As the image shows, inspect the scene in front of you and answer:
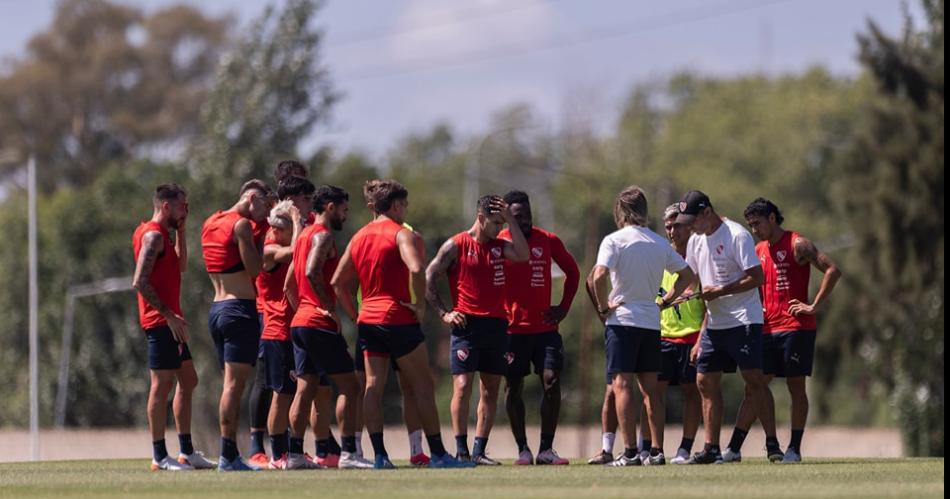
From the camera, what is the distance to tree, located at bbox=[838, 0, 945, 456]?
43438 mm

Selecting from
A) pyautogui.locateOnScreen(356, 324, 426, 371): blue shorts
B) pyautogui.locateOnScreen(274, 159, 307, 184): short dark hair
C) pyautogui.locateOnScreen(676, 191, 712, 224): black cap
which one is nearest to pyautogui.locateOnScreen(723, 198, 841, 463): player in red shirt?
pyautogui.locateOnScreen(676, 191, 712, 224): black cap

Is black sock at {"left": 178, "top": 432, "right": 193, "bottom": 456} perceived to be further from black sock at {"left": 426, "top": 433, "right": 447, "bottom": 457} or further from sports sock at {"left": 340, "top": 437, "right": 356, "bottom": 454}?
black sock at {"left": 426, "top": 433, "right": 447, "bottom": 457}

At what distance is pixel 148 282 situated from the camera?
16750 mm

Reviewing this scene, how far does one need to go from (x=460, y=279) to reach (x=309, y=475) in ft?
9.20

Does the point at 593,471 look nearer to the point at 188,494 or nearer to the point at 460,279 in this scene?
the point at 460,279

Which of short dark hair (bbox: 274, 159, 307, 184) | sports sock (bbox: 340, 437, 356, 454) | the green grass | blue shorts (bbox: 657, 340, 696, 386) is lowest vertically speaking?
the green grass

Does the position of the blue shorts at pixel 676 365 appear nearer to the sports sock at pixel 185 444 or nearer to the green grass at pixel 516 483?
the green grass at pixel 516 483

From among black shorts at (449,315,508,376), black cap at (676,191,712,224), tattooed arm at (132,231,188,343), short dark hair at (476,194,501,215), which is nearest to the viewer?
tattooed arm at (132,231,188,343)

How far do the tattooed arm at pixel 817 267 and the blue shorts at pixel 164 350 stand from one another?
5.53m

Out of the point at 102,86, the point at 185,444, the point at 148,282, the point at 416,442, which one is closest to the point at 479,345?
the point at 416,442

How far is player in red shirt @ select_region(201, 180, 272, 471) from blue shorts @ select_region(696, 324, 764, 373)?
4.04m

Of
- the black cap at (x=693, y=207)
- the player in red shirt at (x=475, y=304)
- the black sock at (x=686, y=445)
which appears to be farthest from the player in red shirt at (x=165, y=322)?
the black cap at (x=693, y=207)

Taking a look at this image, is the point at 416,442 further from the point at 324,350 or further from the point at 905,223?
the point at 905,223

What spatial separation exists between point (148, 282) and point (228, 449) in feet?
5.09
